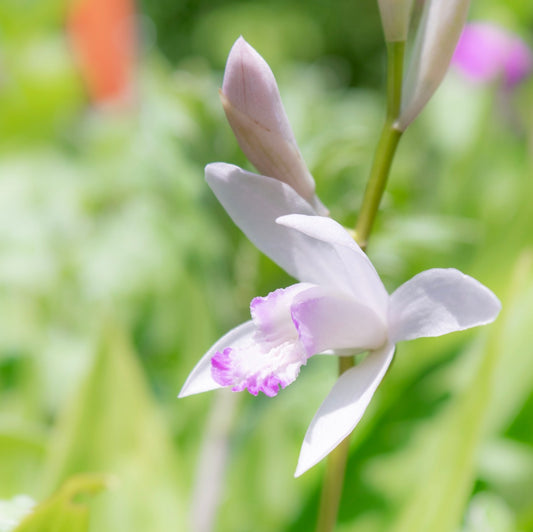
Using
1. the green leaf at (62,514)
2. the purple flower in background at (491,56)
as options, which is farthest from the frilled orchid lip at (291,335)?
the purple flower in background at (491,56)

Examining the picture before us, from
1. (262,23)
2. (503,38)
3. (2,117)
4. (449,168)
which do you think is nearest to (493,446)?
(449,168)

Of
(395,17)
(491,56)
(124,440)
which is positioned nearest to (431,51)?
(395,17)

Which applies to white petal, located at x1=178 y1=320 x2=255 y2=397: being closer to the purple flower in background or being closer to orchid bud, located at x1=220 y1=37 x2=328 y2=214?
orchid bud, located at x1=220 y1=37 x2=328 y2=214

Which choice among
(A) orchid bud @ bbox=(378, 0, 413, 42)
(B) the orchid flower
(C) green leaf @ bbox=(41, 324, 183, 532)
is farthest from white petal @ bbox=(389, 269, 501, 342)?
(C) green leaf @ bbox=(41, 324, 183, 532)

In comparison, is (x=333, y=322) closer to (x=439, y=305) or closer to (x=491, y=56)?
(x=439, y=305)

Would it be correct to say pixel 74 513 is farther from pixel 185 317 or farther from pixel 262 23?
pixel 262 23

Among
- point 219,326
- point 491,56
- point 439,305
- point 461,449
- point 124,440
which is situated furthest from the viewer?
point 491,56

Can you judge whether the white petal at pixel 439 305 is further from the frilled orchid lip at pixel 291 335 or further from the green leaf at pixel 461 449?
the green leaf at pixel 461 449
